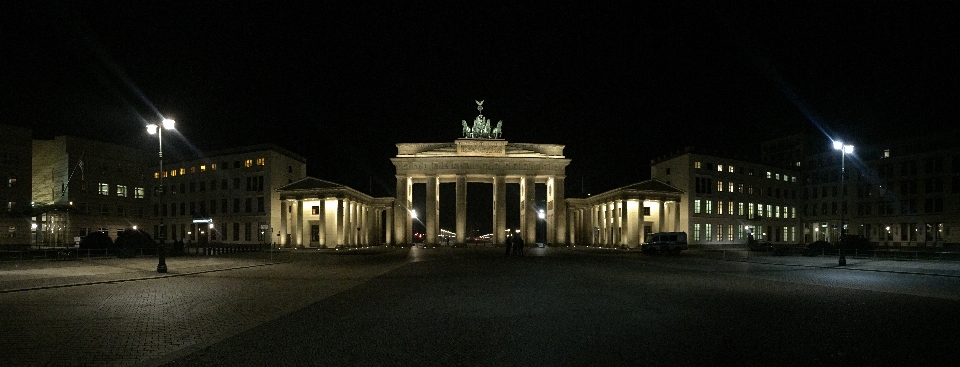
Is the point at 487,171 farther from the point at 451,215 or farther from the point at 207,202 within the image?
the point at 451,215

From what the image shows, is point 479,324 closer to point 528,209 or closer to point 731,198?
point 528,209

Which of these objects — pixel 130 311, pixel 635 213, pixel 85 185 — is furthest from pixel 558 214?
pixel 130 311

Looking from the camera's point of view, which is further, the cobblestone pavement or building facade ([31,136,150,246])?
building facade ([31,136,150,246])

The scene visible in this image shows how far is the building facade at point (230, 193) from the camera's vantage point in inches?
3386

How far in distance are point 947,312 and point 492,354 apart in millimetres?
11529

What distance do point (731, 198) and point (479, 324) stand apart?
8400cm

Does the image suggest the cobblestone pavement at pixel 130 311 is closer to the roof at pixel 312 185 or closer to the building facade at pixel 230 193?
the roof at pixel 312 185

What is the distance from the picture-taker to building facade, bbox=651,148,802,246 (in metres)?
84.9

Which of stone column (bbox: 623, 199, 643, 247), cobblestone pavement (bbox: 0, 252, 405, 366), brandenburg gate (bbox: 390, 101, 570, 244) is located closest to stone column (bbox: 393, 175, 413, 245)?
brandenburg gate (bbox: 390, 101, 570, 244)

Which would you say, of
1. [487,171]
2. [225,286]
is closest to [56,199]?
[487,171]

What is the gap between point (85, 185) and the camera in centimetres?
8219

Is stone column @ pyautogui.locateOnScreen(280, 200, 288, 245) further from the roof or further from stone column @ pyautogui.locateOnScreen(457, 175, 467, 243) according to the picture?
stone column @ pyautogui.locateOnScreen(457, 175, 467, 243)

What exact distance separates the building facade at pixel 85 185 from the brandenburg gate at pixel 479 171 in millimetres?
36655

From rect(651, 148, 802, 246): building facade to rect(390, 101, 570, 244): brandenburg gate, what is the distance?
55.7 ft
